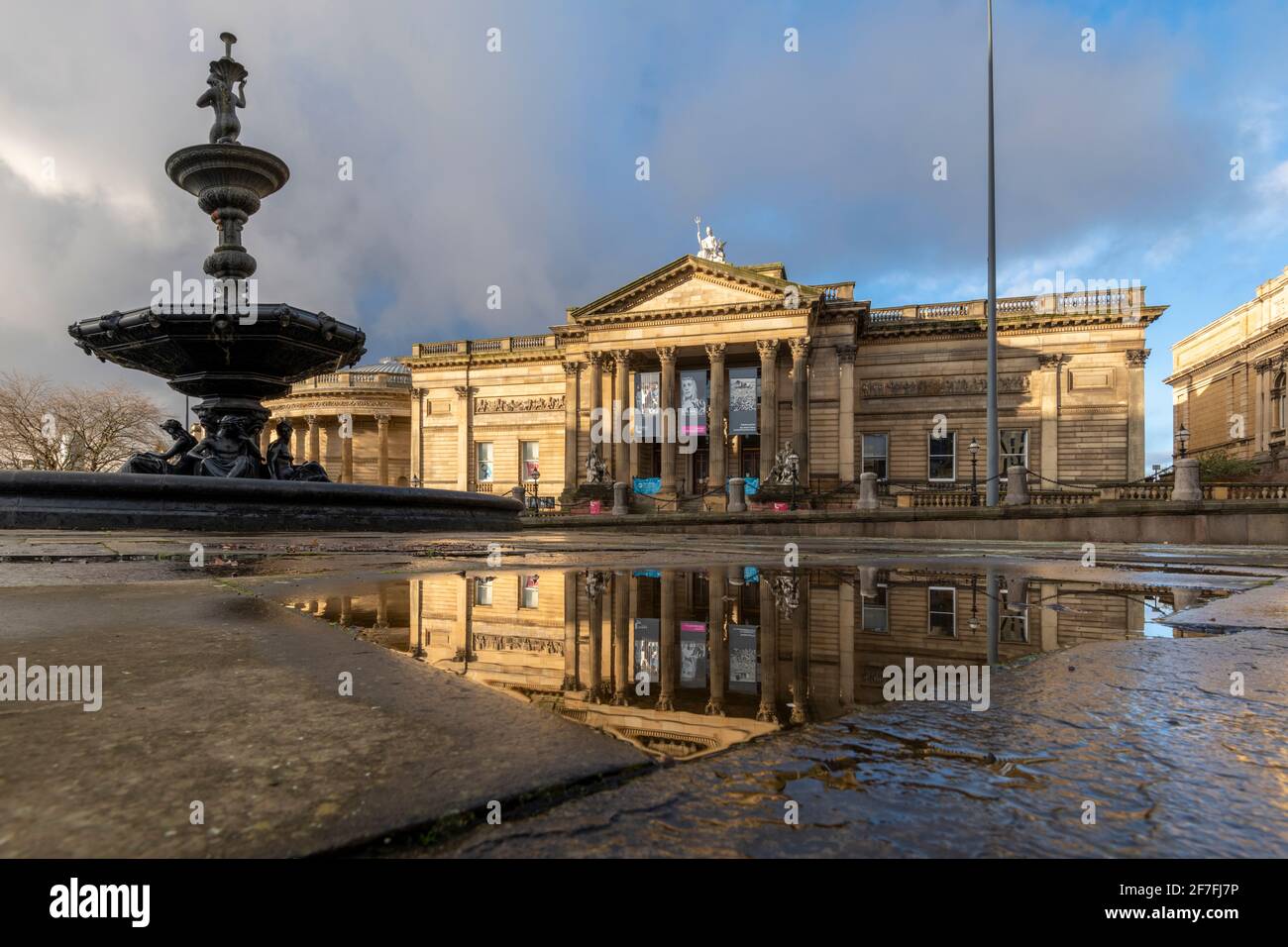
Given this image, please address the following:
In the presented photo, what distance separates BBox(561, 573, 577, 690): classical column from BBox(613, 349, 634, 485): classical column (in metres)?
31.6

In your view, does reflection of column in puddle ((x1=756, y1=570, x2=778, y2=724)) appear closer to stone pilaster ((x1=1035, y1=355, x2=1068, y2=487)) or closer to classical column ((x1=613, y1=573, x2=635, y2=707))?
classical column ((x1=613, y1=573, x2=635, y2=707))

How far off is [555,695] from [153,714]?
2.39 feet

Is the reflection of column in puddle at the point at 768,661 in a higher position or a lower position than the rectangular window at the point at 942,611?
higher

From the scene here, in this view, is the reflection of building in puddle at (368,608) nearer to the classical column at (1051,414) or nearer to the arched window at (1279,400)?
the classical column at (1051,414)

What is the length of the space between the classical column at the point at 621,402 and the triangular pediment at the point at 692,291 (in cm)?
242

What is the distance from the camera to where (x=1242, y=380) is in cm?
4428

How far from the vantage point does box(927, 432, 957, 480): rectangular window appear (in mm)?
33938

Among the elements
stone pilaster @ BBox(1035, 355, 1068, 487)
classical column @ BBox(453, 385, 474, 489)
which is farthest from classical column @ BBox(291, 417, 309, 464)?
stone pilaster @ BBox(1035, 355, 1068, 487)

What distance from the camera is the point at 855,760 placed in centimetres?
104

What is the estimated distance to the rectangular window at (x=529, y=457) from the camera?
135ft

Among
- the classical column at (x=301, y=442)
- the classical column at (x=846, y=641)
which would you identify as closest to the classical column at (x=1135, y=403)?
the classical column at (x=846, y=641)
